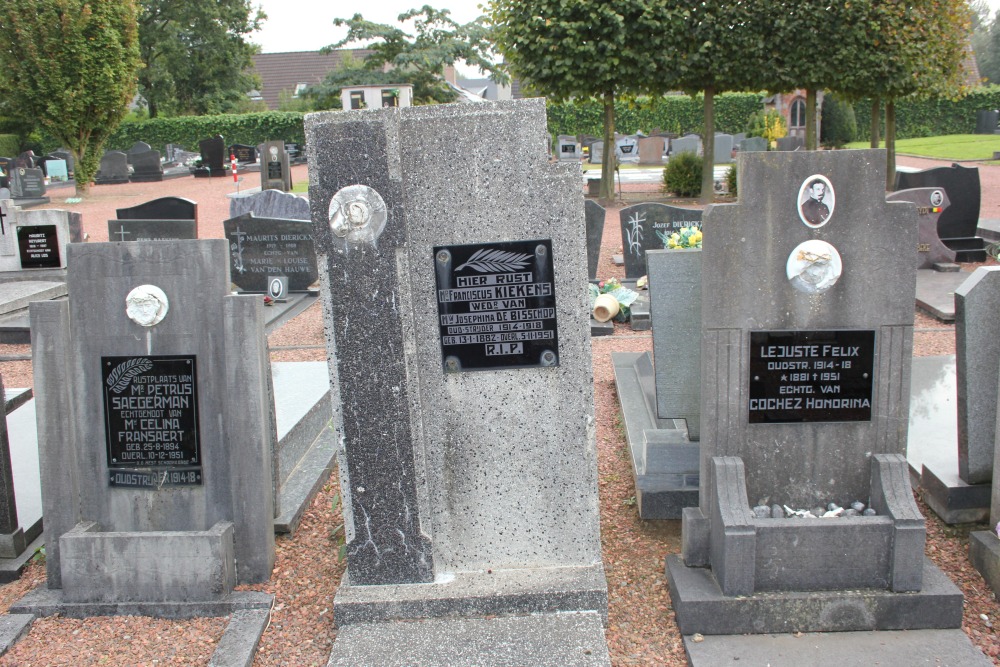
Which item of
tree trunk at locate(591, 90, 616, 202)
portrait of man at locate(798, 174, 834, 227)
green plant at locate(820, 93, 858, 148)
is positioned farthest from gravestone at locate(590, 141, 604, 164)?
portrait of man at locate(798, 174, 834, 227)

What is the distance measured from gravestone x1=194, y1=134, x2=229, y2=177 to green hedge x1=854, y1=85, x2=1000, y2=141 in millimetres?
27947

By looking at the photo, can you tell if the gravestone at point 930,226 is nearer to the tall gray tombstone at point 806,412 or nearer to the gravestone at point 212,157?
the tall gray tombstone at point 806,412

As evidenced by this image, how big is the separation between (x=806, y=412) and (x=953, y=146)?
34531 mm

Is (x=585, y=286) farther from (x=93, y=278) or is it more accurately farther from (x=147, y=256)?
(x=93, y=278)

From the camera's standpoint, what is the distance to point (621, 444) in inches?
221

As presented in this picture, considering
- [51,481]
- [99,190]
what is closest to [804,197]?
[51,481]

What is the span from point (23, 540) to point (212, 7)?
42.0 meters

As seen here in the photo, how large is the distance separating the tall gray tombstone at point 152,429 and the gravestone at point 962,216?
998cm

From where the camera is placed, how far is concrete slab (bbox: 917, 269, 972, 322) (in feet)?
28.2

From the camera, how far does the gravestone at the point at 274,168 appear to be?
2280 centimetres

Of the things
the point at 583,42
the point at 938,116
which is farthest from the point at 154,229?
the point at 938,116

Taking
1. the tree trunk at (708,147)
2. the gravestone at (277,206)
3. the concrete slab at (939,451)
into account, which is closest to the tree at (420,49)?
the tree trunk at (708,147)

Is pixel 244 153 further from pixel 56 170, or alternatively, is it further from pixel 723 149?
pixel 723 149

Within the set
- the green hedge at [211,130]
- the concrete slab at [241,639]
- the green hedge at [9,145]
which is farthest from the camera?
the green hedge at [211,130]
